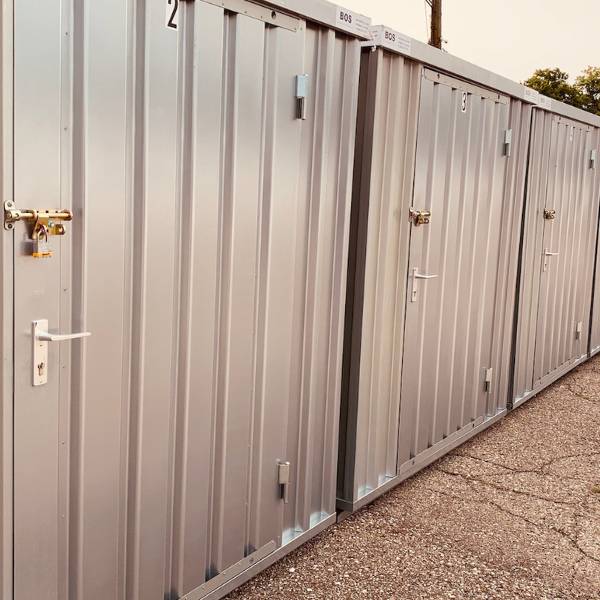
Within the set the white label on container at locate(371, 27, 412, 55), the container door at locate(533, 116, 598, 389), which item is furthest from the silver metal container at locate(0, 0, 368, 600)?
the container door at locate(533, 116, 598, 389)

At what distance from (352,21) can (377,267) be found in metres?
1.41

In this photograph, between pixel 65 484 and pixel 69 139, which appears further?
pixel 65 484

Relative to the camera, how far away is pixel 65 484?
2838 mm

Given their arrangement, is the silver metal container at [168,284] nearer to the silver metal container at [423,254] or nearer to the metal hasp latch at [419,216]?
the silver metal container at [423,254]

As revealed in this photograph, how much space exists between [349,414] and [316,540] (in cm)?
75

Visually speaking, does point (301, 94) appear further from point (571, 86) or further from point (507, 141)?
point (571, 86)

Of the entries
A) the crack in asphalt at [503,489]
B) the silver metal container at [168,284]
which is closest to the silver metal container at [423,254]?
the crack in asphalt at [503,489]

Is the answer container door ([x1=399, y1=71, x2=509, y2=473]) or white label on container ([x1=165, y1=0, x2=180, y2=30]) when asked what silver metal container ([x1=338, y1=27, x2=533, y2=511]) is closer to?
container door ([x1=399, y1=71, x2=509, y2=473])

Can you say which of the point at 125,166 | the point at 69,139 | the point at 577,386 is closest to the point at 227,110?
the point at 125,166

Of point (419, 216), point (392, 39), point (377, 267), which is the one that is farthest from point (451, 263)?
point (392, 39)

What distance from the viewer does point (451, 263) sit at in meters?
5.60

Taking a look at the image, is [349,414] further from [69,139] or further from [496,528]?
[69,139]

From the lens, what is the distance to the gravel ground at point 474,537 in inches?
158

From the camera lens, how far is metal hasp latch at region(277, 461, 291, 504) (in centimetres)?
405
